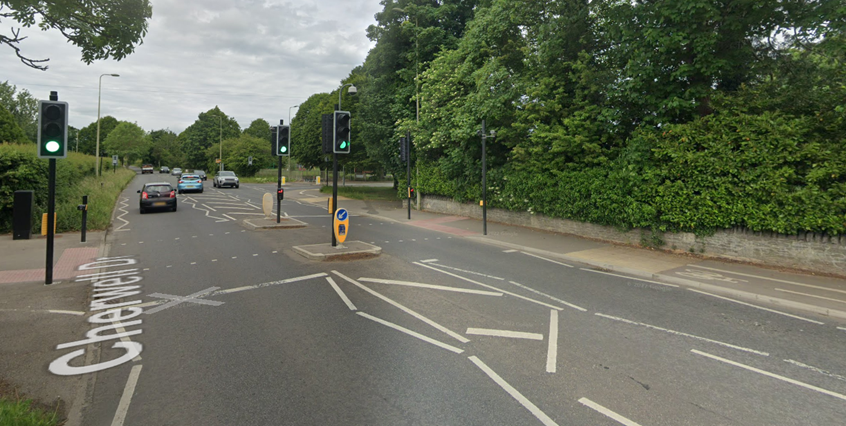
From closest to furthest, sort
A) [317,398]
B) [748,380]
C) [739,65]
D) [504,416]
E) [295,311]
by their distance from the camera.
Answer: [504,416] → [317,398] → [748,380] → [295,311] → [739,65]

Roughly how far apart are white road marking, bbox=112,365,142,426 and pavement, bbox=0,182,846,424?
32 centimetres

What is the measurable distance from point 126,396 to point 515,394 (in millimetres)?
3463

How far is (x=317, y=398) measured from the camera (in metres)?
3.83

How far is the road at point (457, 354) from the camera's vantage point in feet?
12.1

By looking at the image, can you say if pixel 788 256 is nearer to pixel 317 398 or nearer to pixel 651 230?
pixel 651 230

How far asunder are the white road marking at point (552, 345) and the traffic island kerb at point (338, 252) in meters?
5.36

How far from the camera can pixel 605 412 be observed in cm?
366

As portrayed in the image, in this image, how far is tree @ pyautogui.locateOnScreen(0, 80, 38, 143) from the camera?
56844mm

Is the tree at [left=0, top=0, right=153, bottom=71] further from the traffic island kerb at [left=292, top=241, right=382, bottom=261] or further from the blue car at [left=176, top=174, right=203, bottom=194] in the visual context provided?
the blue car at [left=176, top=174, right=203, bottom=194]

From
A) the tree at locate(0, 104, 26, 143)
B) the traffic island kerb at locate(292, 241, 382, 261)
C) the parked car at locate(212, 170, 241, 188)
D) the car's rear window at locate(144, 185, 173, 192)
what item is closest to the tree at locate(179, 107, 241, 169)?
the tree at locate(0, 104, 26, 143)

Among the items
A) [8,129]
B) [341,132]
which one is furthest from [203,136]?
[341,132]

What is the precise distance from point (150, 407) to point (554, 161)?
42.9 ft

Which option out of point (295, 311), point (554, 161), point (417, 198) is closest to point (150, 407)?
point (295, 311)

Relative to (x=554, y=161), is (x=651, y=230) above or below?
below
